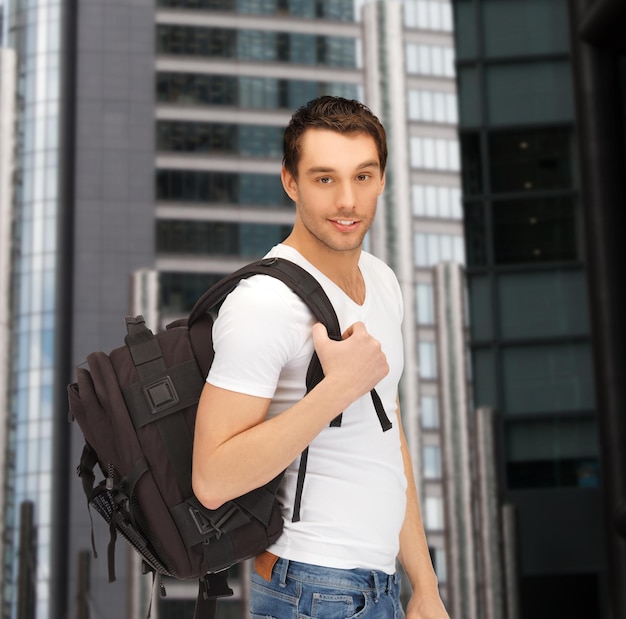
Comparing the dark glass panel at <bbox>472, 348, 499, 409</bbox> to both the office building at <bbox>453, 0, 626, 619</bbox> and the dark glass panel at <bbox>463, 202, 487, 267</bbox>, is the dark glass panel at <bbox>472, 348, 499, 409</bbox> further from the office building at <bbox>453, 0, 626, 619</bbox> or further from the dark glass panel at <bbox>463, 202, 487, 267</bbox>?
the dark glass panel at <bbox>463, 202, 487, 267</bbox>

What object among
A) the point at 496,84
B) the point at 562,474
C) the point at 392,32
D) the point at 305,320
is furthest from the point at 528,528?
the point at 305,320

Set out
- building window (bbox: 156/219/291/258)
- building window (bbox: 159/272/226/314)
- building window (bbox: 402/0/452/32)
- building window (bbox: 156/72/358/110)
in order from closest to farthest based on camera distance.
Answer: building window (bbox: 402/0/452/32) < building window (bbox: 156/72/358/110) < building window (bbox: 159/272/226/314) < building window (bbox: 156/219/291/258)

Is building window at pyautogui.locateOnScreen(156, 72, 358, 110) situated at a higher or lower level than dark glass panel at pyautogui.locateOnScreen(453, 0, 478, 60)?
higher

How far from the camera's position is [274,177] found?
36.7 meters

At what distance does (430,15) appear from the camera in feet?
65.2

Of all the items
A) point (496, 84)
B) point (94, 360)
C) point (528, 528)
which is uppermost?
point (496, 84)

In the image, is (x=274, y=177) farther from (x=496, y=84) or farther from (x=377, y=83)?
(x=377, y=83)

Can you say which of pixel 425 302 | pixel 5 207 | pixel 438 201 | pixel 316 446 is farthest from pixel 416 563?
pixel 425 302

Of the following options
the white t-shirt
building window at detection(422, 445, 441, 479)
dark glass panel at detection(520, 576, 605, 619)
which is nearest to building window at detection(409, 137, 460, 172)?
dark glass panel at detection(520, 576, 605, 619)

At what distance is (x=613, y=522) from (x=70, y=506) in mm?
26795

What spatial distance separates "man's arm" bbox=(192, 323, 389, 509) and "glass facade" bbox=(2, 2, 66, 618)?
20940 millimetres

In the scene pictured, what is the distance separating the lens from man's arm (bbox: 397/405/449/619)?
1.99 meters

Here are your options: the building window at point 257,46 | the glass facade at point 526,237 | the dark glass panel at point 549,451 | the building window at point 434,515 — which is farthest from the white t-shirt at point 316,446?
the building window at point 257,46

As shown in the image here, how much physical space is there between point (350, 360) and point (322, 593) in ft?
1.20
